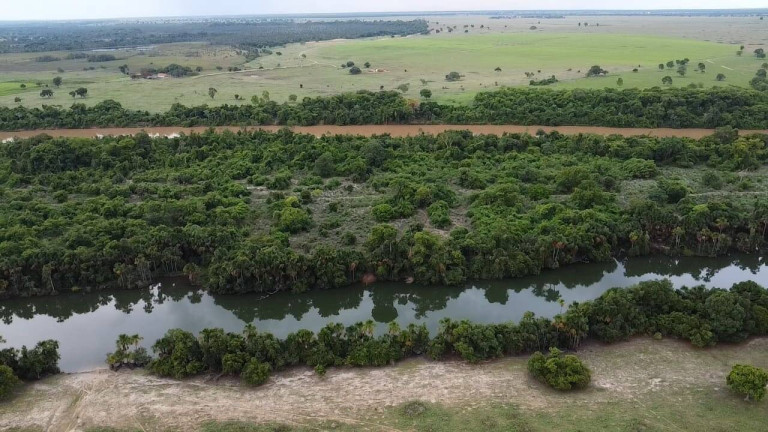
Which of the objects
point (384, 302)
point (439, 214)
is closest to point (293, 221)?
point (384, 302)

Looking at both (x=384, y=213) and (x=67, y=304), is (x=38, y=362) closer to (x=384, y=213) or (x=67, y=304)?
(x=67, y=304)

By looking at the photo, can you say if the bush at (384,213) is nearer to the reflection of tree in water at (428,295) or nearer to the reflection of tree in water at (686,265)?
the reflection of tree in water at (428,295)

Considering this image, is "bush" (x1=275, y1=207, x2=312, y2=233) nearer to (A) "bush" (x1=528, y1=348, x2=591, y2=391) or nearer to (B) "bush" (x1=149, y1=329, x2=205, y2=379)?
(B) "bush" (x1=149, y1=329, x2=205, y2=379)

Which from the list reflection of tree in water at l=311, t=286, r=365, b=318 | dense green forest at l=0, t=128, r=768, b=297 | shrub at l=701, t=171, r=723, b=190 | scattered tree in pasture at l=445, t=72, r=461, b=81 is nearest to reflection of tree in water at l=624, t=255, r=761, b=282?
dense green forest at l=0, t=128, r=768, b=297

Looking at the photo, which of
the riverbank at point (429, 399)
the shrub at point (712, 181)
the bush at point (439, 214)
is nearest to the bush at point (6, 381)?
the riverbank at point (429, 399)

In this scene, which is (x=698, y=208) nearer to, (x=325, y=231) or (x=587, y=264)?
(x=587, y=264)
